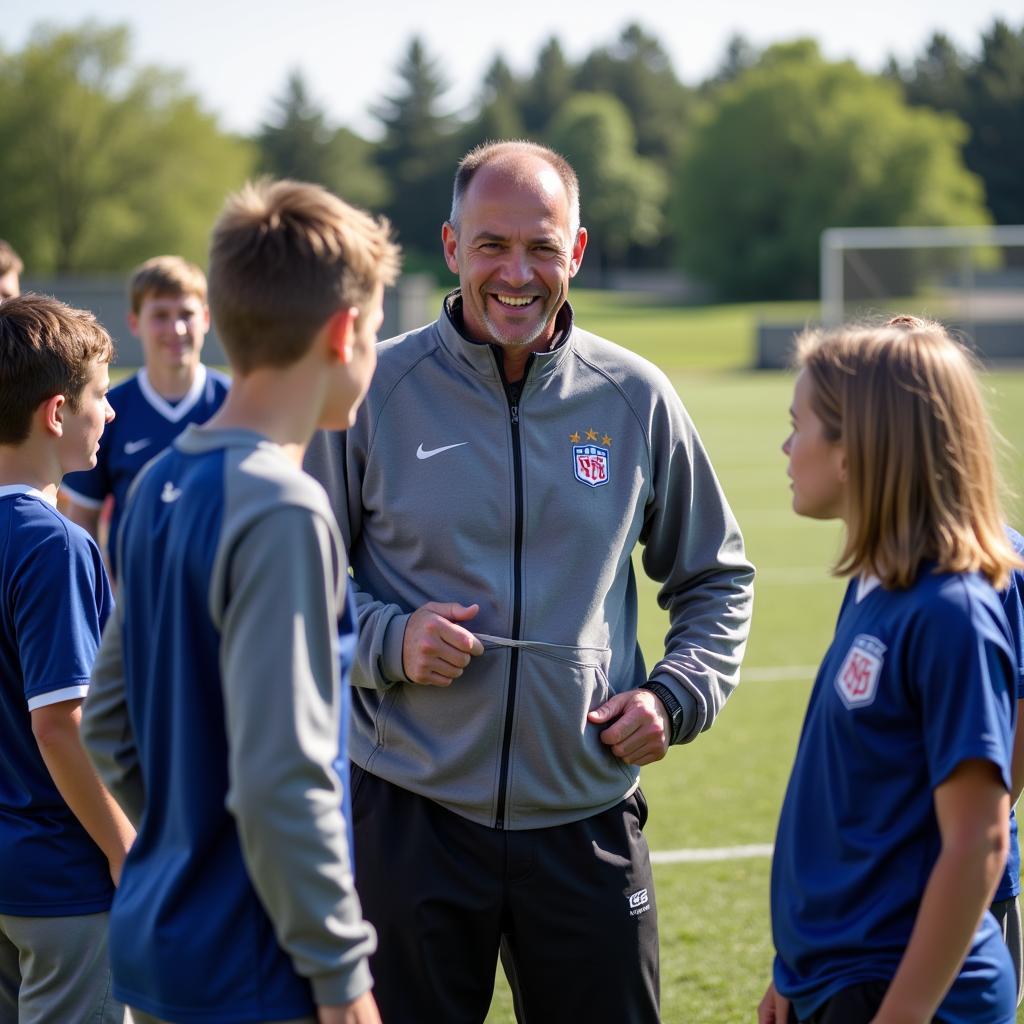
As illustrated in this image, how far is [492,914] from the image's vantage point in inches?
114

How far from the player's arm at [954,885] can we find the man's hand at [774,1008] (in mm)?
347

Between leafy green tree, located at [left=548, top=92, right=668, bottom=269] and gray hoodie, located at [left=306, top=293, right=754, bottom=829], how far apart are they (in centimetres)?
9709

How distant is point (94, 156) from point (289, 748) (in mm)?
63325

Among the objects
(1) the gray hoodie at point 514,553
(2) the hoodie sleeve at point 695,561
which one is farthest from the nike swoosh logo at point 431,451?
(2) the hoodie sleeve at point 695,561

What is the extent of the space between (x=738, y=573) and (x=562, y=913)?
0.88 meters

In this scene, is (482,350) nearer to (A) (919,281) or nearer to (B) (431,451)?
(B) (431,451)

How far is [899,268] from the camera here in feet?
119

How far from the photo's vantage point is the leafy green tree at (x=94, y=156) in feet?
197

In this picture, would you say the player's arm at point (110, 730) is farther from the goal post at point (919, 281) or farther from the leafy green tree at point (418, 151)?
the leafy green tree at point (418, 151)

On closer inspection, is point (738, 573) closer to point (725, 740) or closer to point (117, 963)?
point (117, 963)

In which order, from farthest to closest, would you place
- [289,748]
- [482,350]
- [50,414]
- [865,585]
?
[482,350] → [50,414] → [865,585] → [289,748]

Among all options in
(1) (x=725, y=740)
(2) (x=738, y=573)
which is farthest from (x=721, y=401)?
(2) (x=738, y=573)

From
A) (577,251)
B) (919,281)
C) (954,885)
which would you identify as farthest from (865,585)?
(919,281)

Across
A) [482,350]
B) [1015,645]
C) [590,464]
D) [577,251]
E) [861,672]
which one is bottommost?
[1015,645]
